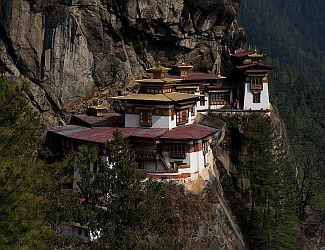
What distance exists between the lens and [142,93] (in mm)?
32094

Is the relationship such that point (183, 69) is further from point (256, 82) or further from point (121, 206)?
point (121, 206)

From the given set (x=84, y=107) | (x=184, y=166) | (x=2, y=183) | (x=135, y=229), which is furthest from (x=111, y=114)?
(x=2, y=183)

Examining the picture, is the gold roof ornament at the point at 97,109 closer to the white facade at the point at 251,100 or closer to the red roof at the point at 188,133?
the red roof at the point at 188,133

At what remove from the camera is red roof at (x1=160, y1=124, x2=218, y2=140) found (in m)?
28.0

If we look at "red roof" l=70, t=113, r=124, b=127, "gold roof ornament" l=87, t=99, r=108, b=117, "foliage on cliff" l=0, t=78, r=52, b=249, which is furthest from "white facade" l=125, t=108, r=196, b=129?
"foliage on cliff" l=0, t=78, r=52, b=249

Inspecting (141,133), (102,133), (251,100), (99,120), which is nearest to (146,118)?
(141,133)

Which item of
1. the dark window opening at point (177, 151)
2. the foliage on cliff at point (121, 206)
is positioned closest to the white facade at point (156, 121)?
the dark window opening at point (177, 151)

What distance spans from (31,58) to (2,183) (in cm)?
2438

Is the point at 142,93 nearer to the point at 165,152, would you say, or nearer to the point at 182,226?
the point at 165,152

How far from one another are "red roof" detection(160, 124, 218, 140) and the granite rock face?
36.0 ft

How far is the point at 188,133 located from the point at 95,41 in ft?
44.8

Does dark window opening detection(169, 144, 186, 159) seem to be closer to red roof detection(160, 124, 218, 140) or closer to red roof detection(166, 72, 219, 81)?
red roof detection(160, 124, 218, 140)

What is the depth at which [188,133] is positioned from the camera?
28734 millimetres

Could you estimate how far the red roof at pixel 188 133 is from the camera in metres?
28.0
